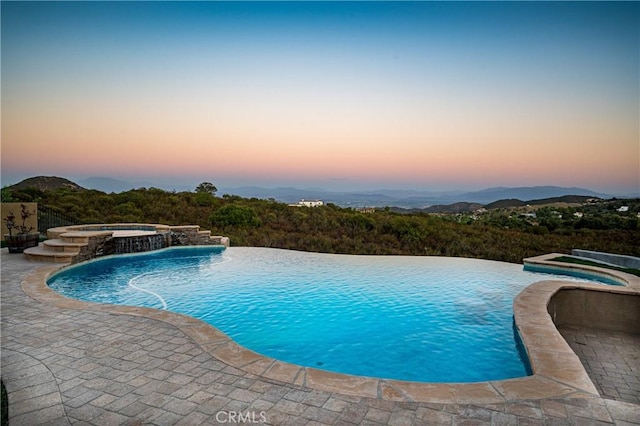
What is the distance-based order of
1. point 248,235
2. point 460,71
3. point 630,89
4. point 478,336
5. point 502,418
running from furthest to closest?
point 248,235, point 460,71, point 630,89, point 478,336, point 502,418

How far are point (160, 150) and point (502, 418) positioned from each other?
838 inches

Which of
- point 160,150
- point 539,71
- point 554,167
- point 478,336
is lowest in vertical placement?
point 478,336

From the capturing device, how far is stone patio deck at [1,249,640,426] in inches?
103

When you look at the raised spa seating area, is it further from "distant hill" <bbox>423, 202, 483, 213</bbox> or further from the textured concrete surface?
"distant hill" <bbox>423, 202, 483, 213</bbox>

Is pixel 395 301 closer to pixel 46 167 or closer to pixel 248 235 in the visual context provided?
pixel 248 235

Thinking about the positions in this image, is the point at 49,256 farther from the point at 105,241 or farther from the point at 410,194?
the point at 410,194

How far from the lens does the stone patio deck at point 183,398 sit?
8.54 ft

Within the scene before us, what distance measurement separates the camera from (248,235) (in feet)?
52.5

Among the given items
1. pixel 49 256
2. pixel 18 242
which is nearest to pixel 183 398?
pixel 49 256

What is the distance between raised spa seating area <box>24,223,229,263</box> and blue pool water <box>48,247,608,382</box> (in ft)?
1.18

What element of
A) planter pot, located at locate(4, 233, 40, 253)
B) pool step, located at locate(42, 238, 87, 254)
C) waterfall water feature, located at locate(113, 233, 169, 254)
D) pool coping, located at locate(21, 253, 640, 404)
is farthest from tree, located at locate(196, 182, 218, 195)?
pool coping, located at locate(21, 253, 640, 404)

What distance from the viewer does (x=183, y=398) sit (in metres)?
2.87

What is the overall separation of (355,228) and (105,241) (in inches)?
446

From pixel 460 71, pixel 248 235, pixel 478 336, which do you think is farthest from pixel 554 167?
pixel 478 336
